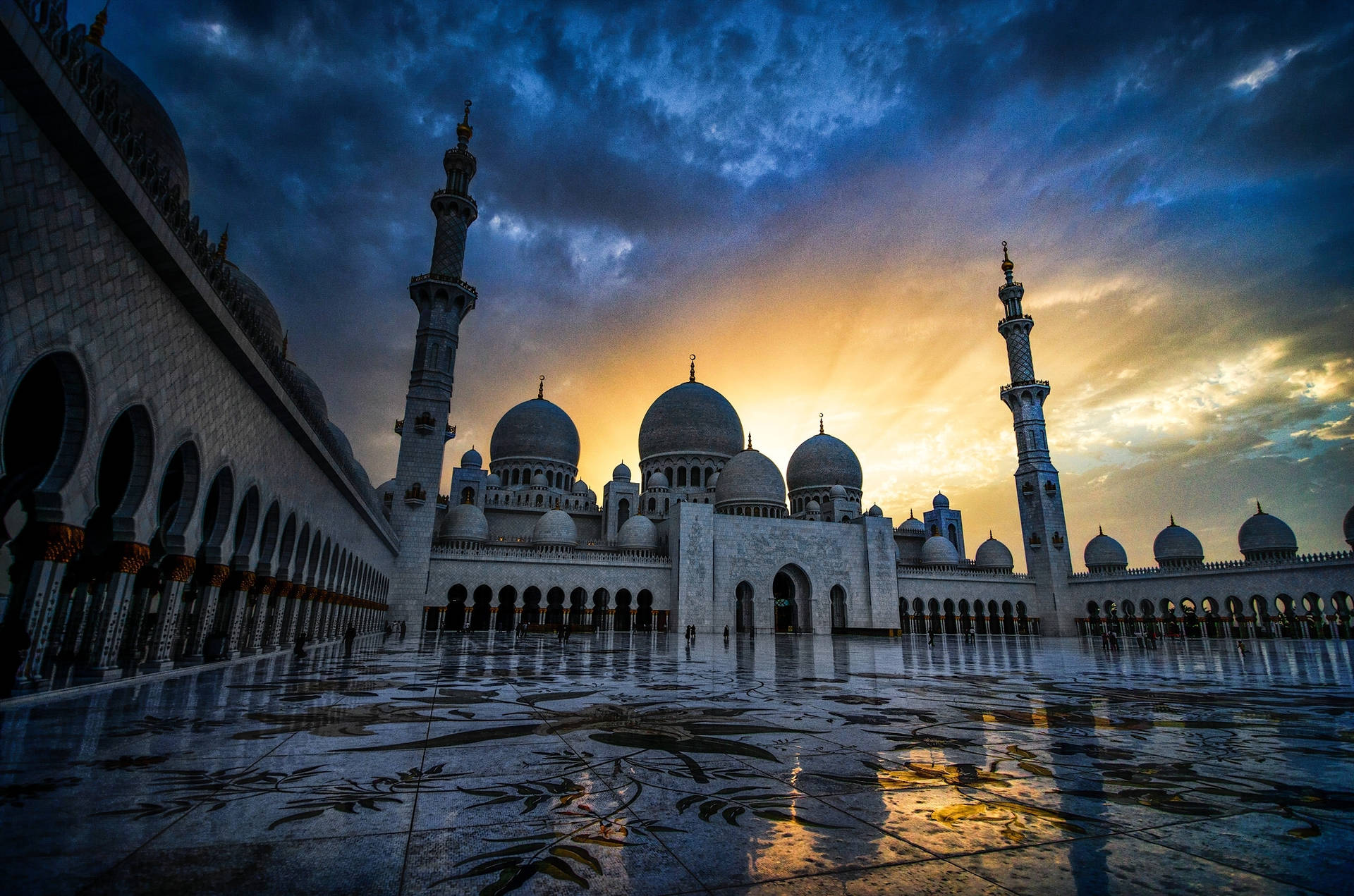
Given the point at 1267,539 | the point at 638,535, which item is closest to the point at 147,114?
the point at 638,535

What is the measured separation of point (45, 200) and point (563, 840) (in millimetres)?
6423

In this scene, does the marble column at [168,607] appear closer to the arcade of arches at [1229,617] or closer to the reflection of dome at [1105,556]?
the arcade of arches at [1229,617]

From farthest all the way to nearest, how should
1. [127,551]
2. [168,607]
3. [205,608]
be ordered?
[205,608] → [168,607] → [127,551]

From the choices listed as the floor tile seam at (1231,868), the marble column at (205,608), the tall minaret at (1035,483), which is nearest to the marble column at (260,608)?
the marble column at (205,608)

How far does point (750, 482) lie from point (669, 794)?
31.7 metres

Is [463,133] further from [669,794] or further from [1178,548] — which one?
[1178,548]

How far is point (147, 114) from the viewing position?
29.8 ft

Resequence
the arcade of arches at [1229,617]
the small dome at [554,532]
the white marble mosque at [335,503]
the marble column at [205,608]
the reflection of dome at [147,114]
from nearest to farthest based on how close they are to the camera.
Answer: the white marble mosque at [335,503] → the reflection of dome at [147,114] → the marble column at [205,608] → the arcade of arches at [1229,617] → the small dome at [554,532]

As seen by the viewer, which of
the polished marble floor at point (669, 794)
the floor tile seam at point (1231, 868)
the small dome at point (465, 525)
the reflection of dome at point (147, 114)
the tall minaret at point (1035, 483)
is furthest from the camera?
the tall minaret at point (1035, 483)

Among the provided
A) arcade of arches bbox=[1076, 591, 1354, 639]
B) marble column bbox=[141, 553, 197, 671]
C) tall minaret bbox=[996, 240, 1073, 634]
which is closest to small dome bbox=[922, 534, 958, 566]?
tall minaret bbox=[996, 240, 1073, 634]

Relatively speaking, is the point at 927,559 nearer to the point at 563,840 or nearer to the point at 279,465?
the point at 279,465

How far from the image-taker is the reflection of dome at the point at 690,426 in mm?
39438

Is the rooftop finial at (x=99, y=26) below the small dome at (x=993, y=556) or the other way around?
the other way around

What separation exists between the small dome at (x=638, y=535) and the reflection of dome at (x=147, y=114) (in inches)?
1001
